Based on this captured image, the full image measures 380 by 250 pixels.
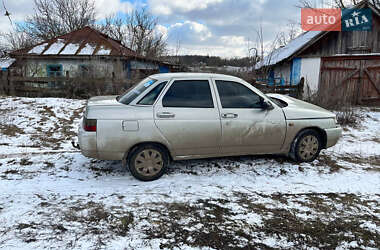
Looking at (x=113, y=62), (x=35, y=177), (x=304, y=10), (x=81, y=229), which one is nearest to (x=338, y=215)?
(x=81, y=229)

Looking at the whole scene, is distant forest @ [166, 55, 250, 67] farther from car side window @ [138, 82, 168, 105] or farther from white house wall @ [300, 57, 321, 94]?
car side window @ [138, 82, 168, 105]

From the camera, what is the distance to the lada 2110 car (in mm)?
3781

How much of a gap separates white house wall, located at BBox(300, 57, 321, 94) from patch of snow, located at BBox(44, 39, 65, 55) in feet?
48.8

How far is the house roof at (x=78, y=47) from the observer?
616 inches

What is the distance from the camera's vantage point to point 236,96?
4.31 meters

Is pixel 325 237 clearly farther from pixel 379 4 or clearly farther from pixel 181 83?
pixel 379 4

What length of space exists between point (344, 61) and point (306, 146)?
10516mm

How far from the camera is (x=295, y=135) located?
15.1 ft

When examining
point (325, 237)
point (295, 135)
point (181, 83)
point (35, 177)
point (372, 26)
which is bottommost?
point (325, 237)

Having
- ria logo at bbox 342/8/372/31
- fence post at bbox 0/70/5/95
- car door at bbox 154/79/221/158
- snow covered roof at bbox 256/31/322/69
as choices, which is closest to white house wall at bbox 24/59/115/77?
fence post at bbox 0/70/5/95

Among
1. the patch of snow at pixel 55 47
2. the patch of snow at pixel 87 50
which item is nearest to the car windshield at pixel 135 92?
the patch of snow at pixel 87 50

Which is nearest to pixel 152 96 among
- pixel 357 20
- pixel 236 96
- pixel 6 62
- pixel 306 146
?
pixel 236 96

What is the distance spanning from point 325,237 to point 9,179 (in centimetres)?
457

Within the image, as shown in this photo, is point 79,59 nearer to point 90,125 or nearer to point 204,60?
point 90,125
